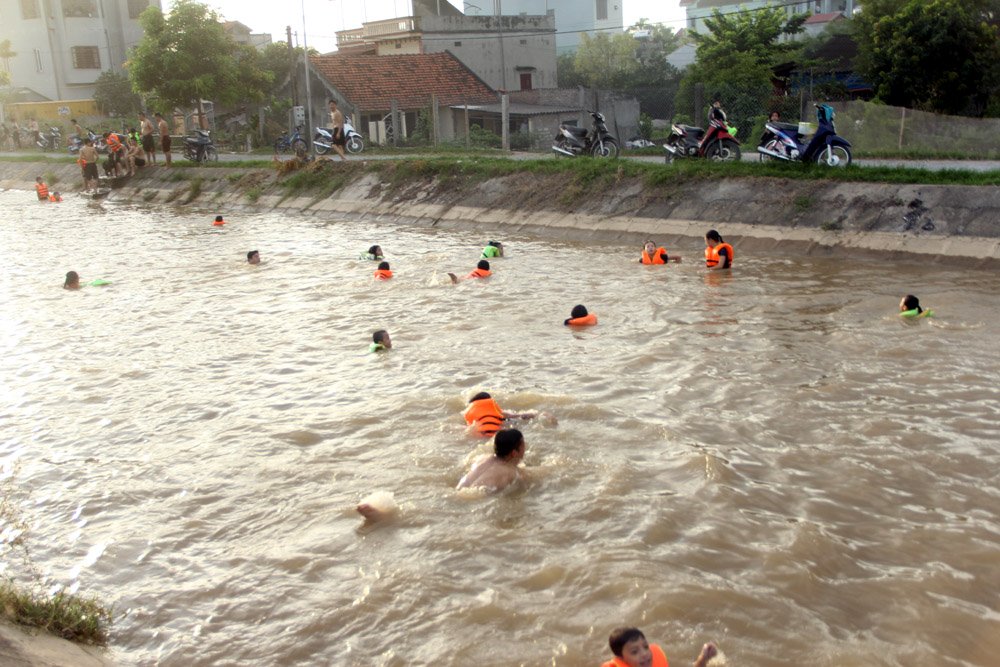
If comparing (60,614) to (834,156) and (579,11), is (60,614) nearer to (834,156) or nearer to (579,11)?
(834,156)

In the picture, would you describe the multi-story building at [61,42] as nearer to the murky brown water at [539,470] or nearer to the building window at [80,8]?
the building window at [80,8]

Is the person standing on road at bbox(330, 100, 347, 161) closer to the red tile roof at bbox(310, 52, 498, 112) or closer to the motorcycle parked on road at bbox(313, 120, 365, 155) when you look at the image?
the motorcycle parked on road at bbox(313, 120, 365, 155)

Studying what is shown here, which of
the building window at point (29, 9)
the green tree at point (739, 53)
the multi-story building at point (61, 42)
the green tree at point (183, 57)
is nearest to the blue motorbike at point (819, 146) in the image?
the green tree at point (739, 53)

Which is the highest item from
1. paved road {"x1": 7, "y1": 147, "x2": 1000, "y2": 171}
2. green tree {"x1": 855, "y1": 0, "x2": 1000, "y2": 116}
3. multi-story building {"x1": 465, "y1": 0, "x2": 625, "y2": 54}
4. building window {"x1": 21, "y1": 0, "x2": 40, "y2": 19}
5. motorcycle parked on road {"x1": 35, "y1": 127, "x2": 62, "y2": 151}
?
multi-story building {"x1": 465, "y1": 0, "x2": 625, "y2": 54}

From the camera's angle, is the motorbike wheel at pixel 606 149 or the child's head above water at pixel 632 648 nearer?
the child's head above water at pixel 632 648

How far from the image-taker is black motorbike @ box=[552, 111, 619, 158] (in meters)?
21.2

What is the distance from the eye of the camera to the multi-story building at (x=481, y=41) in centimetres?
4444

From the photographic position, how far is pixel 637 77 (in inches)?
2080

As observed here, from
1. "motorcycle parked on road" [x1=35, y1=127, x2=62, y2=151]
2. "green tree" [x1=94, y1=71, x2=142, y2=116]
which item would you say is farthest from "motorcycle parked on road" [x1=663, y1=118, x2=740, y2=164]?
"green tree" [x1=94, y1=71, x2=142, y2=116]

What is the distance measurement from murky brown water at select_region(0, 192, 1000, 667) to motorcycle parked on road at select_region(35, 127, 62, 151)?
32384mm

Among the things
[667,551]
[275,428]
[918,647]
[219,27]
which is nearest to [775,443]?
[667,551]

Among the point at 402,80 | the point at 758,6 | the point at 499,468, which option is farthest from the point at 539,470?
the point at 758,6

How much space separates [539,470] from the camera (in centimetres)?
753

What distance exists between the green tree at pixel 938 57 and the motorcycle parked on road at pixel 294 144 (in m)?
16.4
